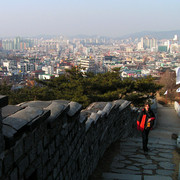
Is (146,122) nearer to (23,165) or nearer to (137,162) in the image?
(137,162)

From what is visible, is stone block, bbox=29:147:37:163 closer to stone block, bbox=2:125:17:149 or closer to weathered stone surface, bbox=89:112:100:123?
stone block, bbox=2:125:17:149

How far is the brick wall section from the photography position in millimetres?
1643

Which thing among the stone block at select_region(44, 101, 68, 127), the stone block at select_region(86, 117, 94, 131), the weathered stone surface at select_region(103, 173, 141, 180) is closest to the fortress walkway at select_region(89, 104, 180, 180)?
the weathered stone surface at select_region(103, 173, 141, 180)

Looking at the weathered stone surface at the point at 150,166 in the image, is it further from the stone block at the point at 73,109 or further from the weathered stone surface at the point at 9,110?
the weathered stone surface at the point at 9,110

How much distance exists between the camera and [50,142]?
221 centimetres

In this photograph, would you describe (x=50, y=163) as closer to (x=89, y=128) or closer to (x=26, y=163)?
(x=26, y=163)

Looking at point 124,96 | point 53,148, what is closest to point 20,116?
point 53,148

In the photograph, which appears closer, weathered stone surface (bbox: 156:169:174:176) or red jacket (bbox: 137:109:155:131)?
weathered stone surface (bbox: 156:169:174:176)

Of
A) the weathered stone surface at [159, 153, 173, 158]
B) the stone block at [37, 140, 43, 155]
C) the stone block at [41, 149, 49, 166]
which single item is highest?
the stone block at [37, 140, 43, 155]

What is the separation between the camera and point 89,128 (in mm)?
3404

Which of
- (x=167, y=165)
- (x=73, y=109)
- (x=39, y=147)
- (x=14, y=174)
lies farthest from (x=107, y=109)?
(x=14, y=174)

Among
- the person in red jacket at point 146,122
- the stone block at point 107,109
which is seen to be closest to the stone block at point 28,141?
the stone block at point 107,109

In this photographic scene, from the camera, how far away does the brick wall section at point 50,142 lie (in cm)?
164

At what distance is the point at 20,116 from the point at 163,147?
3630 mm
